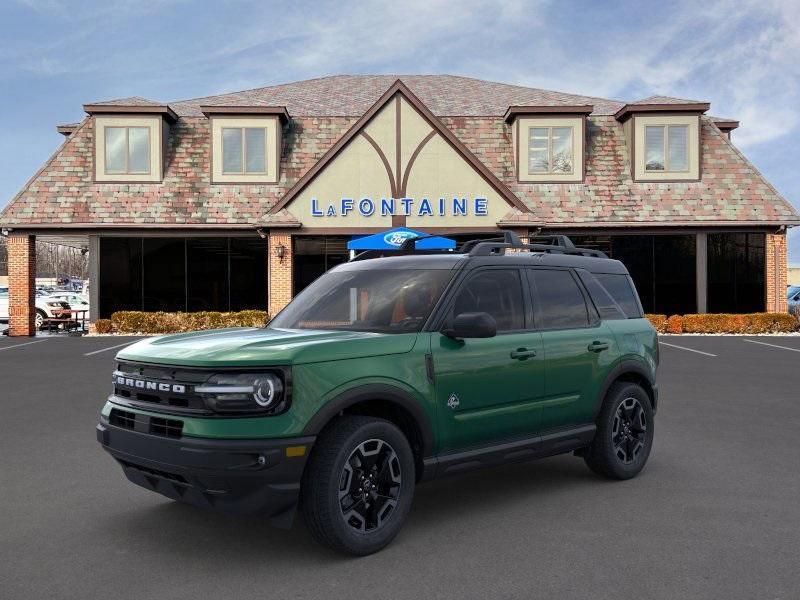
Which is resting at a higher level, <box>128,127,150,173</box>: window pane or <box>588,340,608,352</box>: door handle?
<box>128,127,150,173</box>: window pane

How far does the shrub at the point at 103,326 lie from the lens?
23422 millimetres

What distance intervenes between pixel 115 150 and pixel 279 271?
6.84 m

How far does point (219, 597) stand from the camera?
3.91 metres

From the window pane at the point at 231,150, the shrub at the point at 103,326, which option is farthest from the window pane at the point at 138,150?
the shrub at the point at 103,326

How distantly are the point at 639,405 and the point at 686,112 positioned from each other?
20756 mm

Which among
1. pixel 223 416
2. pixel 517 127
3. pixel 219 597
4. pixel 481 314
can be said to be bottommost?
pixel 219 597

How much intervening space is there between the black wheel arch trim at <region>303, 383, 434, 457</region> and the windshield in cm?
55

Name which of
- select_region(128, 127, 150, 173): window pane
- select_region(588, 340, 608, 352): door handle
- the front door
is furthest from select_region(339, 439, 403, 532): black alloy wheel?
select_region(128, 127, 150, 173): window pane

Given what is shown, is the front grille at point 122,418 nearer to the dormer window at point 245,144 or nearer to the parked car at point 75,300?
the dormer window at point 245,144

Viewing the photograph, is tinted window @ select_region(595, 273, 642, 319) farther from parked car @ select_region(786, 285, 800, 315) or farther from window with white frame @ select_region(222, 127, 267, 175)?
parked car @ select_region(786, 285, 800, 315)

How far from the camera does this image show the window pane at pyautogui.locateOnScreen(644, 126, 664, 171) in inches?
975

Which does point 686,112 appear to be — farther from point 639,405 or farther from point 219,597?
point 219,597

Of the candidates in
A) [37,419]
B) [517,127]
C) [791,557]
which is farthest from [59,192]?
[791,557]

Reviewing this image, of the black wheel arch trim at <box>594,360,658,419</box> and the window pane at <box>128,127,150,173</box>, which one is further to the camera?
the window pane at <box>128,127,150,173</box>
